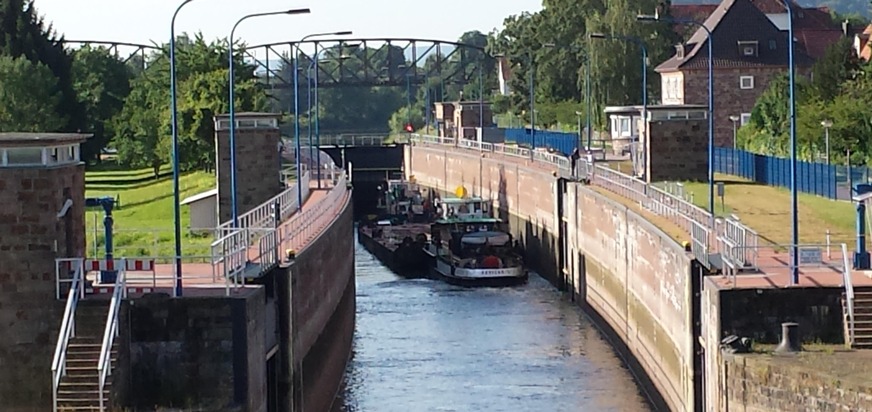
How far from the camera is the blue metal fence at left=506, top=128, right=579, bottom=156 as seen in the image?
335 feet

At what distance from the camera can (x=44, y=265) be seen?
95.7ft

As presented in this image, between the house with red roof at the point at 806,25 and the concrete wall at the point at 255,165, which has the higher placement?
the house with red roof at the point at 806,25

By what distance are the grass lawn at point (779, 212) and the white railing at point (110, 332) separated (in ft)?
61.9

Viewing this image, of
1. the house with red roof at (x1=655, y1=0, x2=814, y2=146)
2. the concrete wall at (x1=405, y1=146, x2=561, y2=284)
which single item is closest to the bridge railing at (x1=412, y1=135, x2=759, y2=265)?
the concrete wall at (x1=405, y1=146, x2=561, y2=284)

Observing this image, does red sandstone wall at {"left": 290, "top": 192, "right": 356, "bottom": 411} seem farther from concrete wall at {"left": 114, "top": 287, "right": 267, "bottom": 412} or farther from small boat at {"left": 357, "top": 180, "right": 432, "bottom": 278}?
small boat at {"left": 357, "top": 180, "right": 432, "bottom": 278}

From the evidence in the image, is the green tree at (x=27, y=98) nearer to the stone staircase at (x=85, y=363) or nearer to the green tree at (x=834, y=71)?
the green tree at (x=834, y=71)

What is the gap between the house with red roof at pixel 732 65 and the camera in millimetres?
95688

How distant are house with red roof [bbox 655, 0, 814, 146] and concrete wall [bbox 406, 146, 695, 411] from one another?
41.2ft

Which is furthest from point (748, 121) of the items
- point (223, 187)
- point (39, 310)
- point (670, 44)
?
point (39, 310)

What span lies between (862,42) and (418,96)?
9844cm

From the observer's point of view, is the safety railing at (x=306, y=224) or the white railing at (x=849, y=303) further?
the safety railing at (x=306, y=224)

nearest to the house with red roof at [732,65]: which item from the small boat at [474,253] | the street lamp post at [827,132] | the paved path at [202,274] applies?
the small boat at [474,253]

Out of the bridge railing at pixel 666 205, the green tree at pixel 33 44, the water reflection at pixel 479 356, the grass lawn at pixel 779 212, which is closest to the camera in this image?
the bridge railing at pixel 666 205

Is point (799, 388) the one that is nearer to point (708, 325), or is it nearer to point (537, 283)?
point (708, 325)
